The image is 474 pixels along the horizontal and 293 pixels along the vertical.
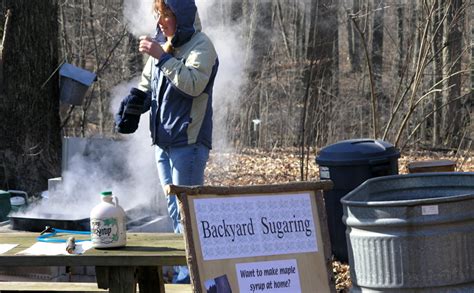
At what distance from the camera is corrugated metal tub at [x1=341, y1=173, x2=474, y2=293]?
3.57 m

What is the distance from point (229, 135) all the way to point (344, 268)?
938cm

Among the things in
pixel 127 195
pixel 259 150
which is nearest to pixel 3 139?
pixel 127 195

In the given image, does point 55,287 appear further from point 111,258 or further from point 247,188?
point 247,188

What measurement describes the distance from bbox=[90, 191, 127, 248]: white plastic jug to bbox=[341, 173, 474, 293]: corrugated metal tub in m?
1.04

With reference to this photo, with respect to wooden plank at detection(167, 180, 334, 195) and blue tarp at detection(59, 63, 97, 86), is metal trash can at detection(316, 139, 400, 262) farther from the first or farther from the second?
blue tarp at detection(59, 63, 97, 86)

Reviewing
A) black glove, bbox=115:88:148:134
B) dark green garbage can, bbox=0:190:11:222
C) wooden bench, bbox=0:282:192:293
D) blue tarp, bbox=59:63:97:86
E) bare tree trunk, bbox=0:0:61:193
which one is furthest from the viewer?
bare tree trunk, bbox=0:0:61:193

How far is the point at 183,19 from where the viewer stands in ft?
16.7

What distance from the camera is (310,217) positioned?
12.9 feet

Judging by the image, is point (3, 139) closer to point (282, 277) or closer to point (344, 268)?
point (344, 268)

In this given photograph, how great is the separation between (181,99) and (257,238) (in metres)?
1.54

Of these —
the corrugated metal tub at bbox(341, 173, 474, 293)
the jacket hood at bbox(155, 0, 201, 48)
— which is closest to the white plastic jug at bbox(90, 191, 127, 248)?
the corrugated metal tub at bbox(341, 173, 474, 293)

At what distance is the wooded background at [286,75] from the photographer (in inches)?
317

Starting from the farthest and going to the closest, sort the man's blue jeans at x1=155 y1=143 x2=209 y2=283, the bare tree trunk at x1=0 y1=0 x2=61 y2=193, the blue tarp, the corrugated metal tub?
the bare tree trunk at x1=0 y1=0 x2=61 y2=193, the blue tarp, the man's blue jeans at x1=155 y1=143 x2=209 y2=283, the corrugated metal tub

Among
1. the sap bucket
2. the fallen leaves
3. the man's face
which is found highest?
the man's face
